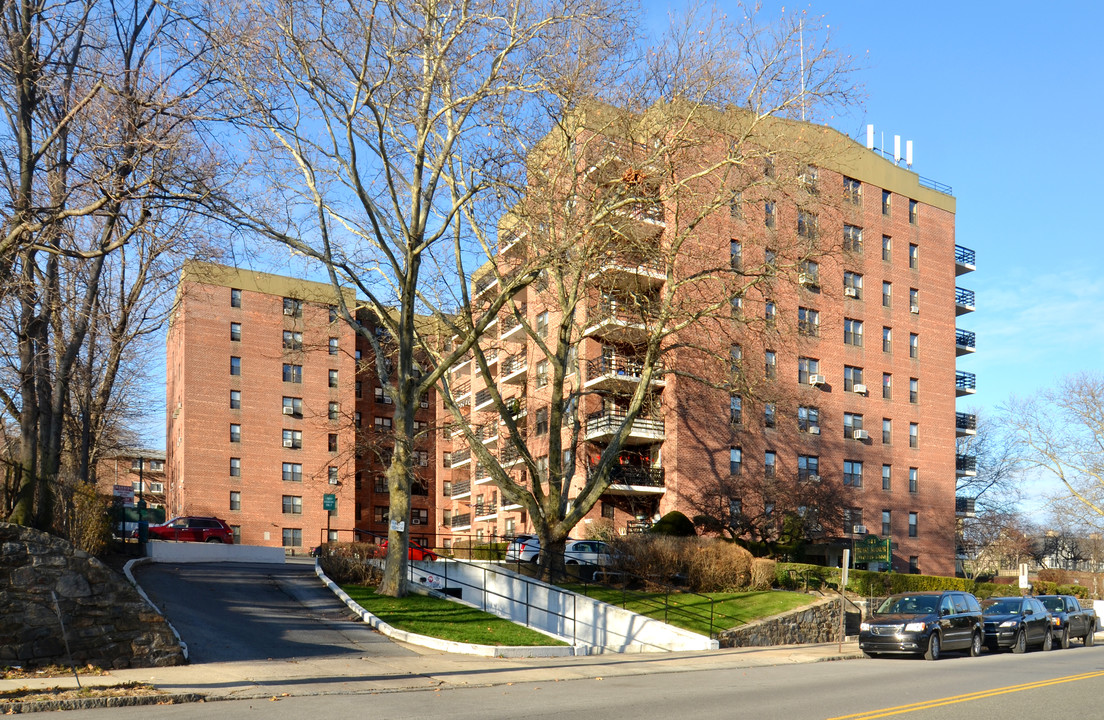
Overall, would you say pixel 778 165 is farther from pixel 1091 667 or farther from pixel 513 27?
pixel 1091 667

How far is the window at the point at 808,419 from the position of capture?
4944cm

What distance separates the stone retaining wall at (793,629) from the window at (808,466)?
1796 centimetres

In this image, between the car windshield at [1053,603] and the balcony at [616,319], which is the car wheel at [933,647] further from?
the balcony at [616,319]

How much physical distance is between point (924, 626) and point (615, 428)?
21.9m

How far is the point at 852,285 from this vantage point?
52938 mm

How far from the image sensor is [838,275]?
5178 centimetres

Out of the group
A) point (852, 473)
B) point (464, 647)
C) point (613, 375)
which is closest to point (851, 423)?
point (852, 473)

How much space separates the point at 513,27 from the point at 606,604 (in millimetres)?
14776

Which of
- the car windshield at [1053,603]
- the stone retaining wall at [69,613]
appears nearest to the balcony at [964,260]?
the car windshield at [1053,603]

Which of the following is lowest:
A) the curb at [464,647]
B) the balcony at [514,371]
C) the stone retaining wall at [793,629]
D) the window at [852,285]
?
the stone retaining wall at [793,629]

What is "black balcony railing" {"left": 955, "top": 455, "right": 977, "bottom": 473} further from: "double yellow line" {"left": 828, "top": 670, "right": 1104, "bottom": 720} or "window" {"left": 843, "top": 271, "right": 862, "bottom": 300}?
"double yellow line" {"left": 828, "top": 670, "right": 1104, "bottom": 720}

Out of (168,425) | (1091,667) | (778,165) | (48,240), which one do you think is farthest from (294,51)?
(168,425)

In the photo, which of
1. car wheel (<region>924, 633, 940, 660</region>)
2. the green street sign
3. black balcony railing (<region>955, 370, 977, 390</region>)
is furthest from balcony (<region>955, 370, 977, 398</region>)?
car wheel (<region>924, 633, 940, 660</region>)

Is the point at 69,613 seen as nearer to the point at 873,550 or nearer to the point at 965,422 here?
the point at 873,550
